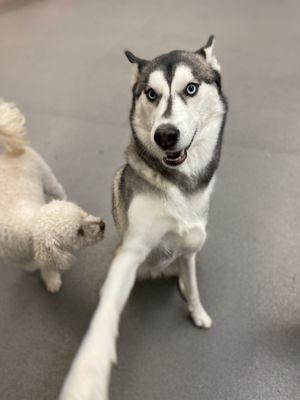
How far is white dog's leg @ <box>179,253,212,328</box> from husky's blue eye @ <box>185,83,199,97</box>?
28.6 inches

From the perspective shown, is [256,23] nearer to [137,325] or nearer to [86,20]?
[86,20]

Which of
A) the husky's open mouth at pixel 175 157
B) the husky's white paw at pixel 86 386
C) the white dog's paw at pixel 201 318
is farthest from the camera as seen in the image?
the white dog's paw at pixel 201 318

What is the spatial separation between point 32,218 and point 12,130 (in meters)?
0.45

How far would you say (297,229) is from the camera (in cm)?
206

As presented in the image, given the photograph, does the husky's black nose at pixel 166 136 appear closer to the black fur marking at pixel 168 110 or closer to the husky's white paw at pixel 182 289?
→ the black fur marking at pixel 168 110

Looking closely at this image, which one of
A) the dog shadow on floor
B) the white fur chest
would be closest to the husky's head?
the white fur chest

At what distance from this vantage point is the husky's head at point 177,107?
1200 millimetres

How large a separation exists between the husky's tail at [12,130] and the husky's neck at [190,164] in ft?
2.49

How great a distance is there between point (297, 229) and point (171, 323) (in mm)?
854

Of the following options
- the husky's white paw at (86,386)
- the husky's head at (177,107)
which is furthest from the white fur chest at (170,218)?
the husky's white paw at (86,386)

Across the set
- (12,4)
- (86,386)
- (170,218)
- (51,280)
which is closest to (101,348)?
(86,386)

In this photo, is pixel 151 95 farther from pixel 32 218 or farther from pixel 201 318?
pixel 201 318

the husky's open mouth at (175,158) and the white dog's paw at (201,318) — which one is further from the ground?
the husky's open mouth at (175,158)

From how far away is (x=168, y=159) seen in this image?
1280 mm
